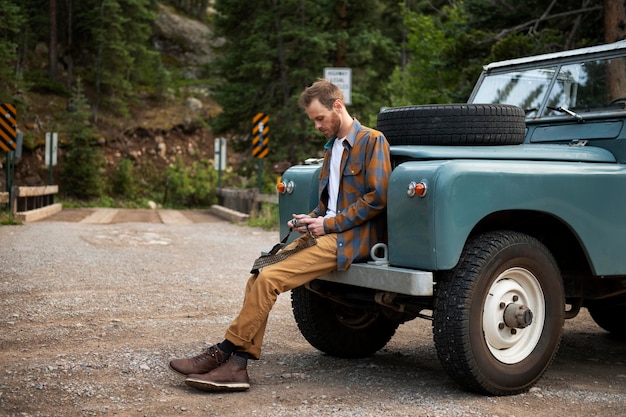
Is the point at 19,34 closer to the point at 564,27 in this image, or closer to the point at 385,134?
the point at 564,27

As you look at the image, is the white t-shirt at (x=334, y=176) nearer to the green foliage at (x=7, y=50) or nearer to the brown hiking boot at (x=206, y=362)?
the brown hiking boot at (x=206, y=362)

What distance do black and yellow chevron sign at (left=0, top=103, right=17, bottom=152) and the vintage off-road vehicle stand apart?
14087 millimetres

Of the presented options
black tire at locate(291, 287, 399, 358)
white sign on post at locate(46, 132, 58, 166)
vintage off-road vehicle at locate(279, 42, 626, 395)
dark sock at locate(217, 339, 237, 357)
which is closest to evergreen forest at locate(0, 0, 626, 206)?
white sign on post at locate(46, 132, 58, 166)

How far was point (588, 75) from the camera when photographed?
18.2 ft

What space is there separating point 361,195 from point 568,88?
214 centimetres

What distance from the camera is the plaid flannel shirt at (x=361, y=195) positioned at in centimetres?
424

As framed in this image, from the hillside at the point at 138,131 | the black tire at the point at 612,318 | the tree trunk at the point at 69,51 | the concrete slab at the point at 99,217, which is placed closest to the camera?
the black tire at the point at 612,318

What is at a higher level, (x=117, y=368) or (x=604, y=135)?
(x=604, y=135)

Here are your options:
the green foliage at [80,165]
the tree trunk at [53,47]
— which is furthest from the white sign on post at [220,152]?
the tree trunk at [53,47]

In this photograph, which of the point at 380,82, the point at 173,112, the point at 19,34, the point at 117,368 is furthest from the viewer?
the point at 173,112

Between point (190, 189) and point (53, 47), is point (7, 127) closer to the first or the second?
point (190, 189)

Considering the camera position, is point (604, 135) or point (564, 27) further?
point (564, 27)

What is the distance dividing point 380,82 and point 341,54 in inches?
181

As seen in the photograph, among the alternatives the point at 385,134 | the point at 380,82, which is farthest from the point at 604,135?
the point at 380,82
